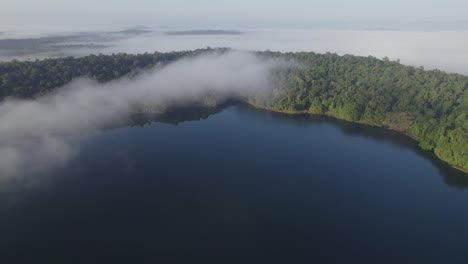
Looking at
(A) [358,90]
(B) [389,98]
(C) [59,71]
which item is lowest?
(B) [389,98]

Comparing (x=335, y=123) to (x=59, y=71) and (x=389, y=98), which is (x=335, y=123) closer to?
(x=389, y=98)

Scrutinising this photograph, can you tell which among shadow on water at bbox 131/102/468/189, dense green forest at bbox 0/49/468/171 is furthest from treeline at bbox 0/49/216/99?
shadow on water at bbox 131/102/468/189

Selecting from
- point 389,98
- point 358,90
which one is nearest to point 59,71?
point 358,90

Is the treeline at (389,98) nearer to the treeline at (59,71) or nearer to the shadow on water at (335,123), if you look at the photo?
the shadow on water at (335,123)

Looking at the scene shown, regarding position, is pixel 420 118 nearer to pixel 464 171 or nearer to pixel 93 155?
pixel 464 171

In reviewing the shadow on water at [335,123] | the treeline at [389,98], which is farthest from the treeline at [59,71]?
the treeline at [389,98]

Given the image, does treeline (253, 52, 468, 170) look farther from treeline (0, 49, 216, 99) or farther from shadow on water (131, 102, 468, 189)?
treeline (0, 49, 216, 99)
